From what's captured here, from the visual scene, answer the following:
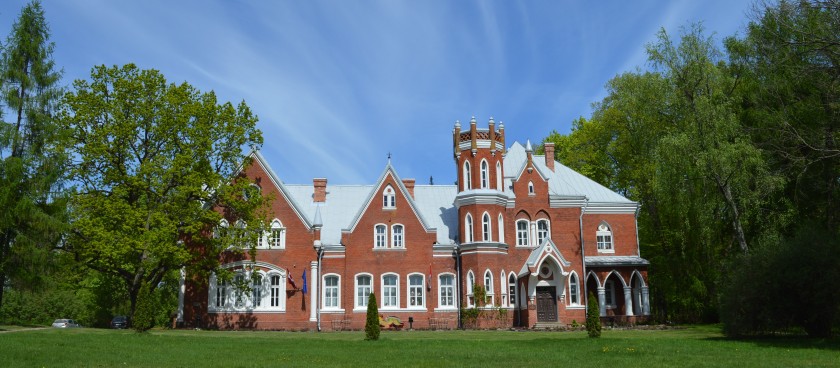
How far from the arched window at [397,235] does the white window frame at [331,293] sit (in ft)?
11.0

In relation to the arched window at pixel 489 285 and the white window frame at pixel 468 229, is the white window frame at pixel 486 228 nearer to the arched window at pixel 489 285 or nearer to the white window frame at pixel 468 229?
the white window frame at pixel 468 229

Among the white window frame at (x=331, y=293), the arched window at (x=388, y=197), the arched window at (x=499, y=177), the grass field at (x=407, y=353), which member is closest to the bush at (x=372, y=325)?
the grass field at (x=407, y=353)

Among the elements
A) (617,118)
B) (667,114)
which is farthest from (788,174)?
(617,118)

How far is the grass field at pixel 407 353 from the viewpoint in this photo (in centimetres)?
1488

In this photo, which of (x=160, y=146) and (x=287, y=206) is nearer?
(x=160, y=146)

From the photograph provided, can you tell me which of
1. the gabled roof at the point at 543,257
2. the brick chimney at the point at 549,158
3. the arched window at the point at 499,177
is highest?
the brick chimney at the point at 549,158

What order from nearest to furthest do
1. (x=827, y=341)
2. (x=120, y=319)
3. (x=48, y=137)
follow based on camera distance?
(x=827, y=341), (x=48, y=137), (x=120, y=319)

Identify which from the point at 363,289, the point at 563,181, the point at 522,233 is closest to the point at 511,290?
the point at 522,233

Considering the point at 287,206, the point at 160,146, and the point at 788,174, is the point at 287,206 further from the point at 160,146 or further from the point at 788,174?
the point at 788,174

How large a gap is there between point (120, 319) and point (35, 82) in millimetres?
19989

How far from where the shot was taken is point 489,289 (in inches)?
1351

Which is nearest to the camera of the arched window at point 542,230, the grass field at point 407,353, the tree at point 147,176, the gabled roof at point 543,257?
the grass field at point 407,353

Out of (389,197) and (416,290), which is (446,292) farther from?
(389,197)

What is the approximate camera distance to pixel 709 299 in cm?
3712
